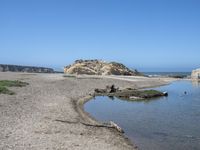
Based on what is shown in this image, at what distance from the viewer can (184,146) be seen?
1645 centimetres

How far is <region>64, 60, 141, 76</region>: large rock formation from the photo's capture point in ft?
301

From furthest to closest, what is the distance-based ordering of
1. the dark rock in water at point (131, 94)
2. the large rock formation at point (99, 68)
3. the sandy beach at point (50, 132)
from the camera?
the large rock formation at point (99, 68), the dark rock in water at point (131, 94), the sandy beach at point (50, 132)

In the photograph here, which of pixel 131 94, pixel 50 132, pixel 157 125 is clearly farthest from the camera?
pixel 131 94

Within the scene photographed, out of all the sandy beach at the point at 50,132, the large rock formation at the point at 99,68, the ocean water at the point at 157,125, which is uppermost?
the large rock formation at the point at 99,68

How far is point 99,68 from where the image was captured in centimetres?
9425

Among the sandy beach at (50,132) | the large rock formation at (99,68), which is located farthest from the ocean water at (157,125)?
the large rock formation at (99,68)

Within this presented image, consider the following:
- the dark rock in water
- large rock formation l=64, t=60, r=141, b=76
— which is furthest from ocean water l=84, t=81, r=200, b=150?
large rock formation l=64, t=60, r=141, b=76

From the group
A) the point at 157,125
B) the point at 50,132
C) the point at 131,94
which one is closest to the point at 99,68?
the point at 131,94

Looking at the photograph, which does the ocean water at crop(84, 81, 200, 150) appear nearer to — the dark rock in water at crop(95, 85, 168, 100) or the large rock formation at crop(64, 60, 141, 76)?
the dark rock in water at crop(95, 85, 168, 100)

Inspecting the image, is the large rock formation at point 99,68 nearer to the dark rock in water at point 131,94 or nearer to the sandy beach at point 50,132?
the dark rock in water at point 131,94

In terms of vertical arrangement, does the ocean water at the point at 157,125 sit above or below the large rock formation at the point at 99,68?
below

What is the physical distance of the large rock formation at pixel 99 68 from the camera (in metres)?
91.9

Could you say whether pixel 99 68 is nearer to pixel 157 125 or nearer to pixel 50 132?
pixel 157 125

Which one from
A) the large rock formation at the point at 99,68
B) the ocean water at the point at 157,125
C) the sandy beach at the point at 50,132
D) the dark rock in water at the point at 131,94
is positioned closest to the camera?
the sandy beach at the point at 50,132
